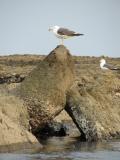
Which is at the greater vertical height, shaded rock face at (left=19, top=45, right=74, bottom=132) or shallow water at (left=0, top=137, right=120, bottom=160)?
shaded rock face at (left=19, top=45, right=74, bottom=132)

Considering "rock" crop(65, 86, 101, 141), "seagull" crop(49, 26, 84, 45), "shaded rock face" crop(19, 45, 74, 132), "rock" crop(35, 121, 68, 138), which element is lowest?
"rock" crop(35, 121, 68, 138)

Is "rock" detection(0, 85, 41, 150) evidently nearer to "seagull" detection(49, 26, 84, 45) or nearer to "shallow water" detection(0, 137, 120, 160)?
"shallow water" detection(0, 137, 120, 160)

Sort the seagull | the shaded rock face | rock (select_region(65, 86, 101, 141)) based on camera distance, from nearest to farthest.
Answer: the shaded rock face, rock (select_region(65, 86, 101, 141)), the seagull

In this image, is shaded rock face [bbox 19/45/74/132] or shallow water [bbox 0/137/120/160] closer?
shallow water [bbox 0/137/120/160]

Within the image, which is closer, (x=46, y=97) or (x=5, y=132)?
(x=5, y=132)

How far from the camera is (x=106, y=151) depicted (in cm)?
2302

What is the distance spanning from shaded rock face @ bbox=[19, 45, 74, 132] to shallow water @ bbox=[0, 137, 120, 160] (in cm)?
95

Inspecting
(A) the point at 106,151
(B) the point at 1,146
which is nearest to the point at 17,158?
(B) the point at 1,146

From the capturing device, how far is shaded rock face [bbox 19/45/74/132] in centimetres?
2500

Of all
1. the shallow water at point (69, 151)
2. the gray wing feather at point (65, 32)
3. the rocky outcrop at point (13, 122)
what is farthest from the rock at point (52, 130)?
the gray wing feather at point (65, 32)

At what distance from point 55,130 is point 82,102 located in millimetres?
1984

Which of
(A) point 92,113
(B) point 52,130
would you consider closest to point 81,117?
(A) point 92,113

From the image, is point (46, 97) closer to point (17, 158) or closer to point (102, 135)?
point (102, 135)

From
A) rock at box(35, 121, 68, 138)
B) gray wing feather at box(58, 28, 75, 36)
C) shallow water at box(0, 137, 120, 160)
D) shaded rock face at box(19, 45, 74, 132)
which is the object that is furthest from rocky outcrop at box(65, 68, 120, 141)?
gray wing feather at box(58, 28, 75, 36)
